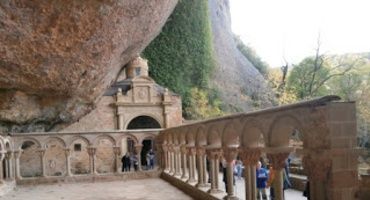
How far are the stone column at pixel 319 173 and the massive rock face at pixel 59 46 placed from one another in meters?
5.46

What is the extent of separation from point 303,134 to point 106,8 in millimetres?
5276

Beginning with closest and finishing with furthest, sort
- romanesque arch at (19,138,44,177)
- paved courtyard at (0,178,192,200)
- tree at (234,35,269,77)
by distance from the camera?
paved courtyard at (0,178,192,200)
romanesque arch at (19,138,44,177)
tree at (234,35,269,77)

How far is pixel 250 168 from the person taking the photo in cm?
842

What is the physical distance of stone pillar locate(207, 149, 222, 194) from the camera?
10547mm

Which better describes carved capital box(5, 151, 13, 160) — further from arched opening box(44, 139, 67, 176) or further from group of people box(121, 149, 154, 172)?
arched opening box(44, 139, 67, 176)

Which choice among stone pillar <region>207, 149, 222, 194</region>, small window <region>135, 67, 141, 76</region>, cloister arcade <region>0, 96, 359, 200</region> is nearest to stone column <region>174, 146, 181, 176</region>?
cloister arcade <region>0, 96, 359, 200</region>

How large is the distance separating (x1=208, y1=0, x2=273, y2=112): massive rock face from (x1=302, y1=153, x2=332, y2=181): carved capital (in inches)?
1129

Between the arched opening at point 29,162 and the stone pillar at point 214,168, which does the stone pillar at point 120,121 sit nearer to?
the arched opening at point 29,162

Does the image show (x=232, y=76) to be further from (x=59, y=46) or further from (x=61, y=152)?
(x=59, y=46)

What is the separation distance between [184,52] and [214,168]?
72.0ft

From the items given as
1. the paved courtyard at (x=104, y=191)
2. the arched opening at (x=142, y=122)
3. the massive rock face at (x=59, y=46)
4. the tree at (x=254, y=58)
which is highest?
the tree at (x=254, y=58)

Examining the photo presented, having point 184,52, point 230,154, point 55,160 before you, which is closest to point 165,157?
point 230,154

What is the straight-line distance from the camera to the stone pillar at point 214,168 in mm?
10547

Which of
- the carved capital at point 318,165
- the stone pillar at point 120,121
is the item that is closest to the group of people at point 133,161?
the stone pillar at point 120,121
